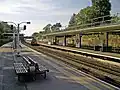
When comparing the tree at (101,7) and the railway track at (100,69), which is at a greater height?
the tree at (101,7)

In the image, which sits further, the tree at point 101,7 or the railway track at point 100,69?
the tree at point 101,7

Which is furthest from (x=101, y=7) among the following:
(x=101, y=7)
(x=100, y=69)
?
(x=100, y=69)

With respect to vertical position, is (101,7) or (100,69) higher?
(101,7)

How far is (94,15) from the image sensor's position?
278 feet

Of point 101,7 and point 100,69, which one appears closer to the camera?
point 100,69

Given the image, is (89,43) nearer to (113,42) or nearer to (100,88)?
(113,42)

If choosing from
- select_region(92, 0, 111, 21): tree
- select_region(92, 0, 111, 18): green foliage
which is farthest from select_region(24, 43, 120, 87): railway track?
select_region(92, 0, 111, 21): tree

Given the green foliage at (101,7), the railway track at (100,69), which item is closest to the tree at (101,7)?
the green foliage at (101,7)

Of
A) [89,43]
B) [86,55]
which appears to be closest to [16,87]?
[86,55]

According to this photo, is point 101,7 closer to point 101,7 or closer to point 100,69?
point 101,7

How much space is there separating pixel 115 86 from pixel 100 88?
1.00 m

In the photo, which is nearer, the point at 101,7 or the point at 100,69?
the point at 100,69

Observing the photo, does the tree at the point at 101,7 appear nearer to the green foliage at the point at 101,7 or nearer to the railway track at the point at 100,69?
the green foliage at the point at 101,7

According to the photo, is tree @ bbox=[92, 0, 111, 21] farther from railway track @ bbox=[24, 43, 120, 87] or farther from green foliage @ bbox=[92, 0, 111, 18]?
railway track @ bbox=[24, 43, 120, 87]
